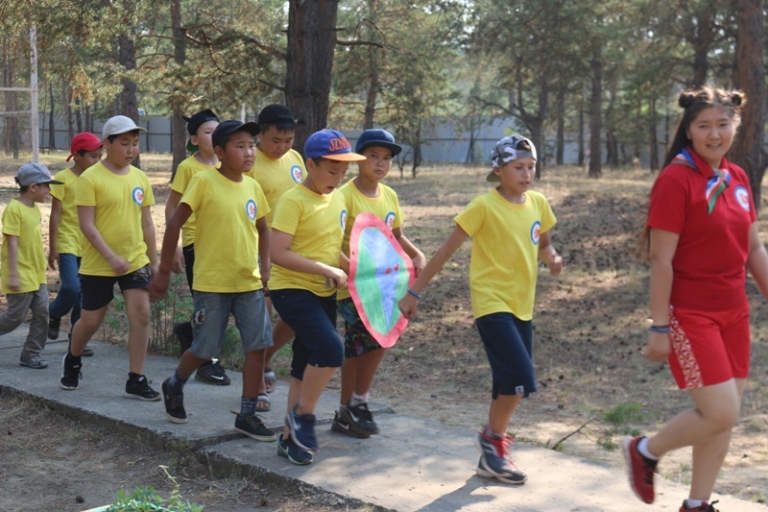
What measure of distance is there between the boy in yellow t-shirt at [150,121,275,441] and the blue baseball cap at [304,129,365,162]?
52 centimetres

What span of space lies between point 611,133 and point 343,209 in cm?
4604

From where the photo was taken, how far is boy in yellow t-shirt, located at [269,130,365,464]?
4.86 meters

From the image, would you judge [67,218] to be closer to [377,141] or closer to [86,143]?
[86,143]

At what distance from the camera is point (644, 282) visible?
13695mm

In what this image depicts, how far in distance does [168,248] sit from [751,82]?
38.0ft

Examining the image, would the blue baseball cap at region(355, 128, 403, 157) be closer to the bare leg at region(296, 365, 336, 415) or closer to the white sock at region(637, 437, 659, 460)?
the bare leg at region(296, 365, 336, 415)

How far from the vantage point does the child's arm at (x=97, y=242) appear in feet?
19.0

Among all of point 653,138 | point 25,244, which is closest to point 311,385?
point 25,244

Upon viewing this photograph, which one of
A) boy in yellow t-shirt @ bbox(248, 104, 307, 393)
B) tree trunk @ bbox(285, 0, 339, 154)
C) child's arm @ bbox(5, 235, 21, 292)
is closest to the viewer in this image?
boy in yellow t-shirt @ bbox(248, 104, 307, 393)

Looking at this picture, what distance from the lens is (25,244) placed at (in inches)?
280

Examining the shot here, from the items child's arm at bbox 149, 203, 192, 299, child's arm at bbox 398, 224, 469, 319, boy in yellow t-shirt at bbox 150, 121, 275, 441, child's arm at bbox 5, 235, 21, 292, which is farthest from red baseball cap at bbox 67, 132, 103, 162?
child's arm at bbox 398, 224, 469, 319

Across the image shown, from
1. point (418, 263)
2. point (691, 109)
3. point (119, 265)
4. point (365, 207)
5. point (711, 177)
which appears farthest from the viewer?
point (119, 265)

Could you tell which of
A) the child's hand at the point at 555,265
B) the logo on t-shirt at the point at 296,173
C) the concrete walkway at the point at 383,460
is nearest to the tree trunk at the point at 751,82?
the logo on t-shirt at the point at 296,173

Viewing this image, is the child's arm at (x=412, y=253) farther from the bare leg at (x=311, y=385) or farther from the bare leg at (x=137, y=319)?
the bare leg at (x=137, y=319)
